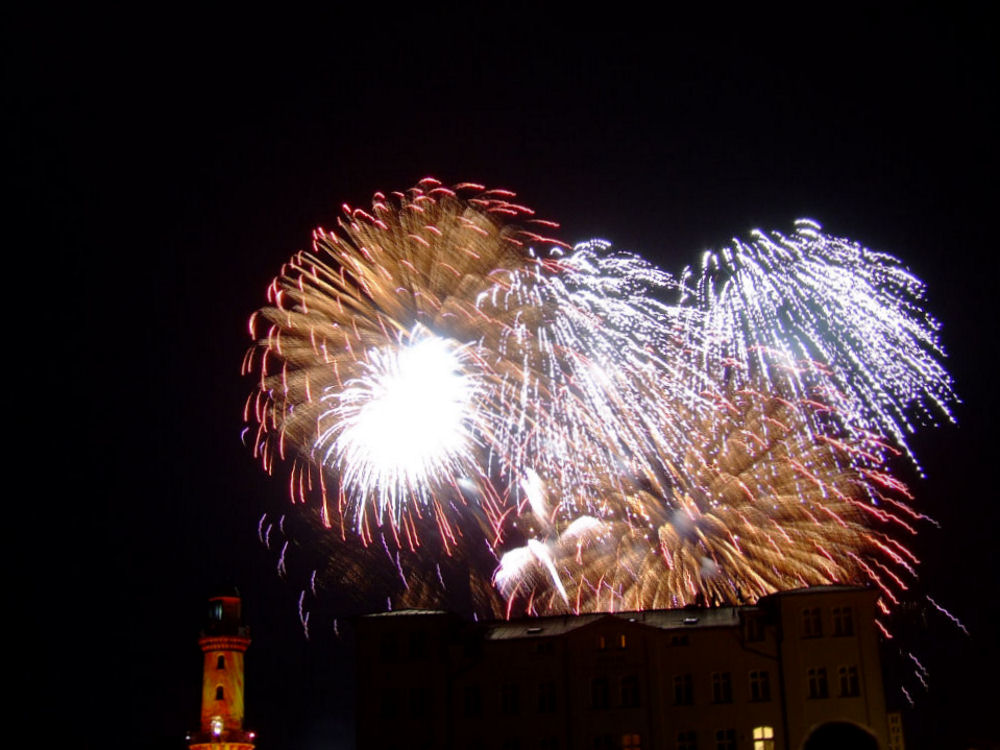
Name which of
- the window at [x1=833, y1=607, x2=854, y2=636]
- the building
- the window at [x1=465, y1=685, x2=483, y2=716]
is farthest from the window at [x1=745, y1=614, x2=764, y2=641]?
the window at [x1=465, y1=685, x2=483, y2=716]

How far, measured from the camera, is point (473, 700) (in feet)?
169

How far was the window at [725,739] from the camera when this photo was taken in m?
48.6

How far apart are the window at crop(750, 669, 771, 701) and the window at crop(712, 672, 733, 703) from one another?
85 centimetres

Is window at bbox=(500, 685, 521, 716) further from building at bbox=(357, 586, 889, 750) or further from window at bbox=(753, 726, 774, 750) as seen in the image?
window at bbox=(753, 726, 774, 750)

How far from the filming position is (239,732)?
8831 centimetres

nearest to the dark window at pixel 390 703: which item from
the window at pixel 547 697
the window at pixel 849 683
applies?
the window at pixel 547 697

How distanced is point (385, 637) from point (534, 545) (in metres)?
7.94

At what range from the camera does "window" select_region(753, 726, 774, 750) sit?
48406 mm

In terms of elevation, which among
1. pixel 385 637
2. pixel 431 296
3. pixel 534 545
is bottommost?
pixel 385 637

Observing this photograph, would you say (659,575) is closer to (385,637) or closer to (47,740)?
(385,637)

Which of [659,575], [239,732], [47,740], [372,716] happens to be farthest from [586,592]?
[47,740]

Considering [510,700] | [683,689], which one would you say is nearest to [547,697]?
[510,700]

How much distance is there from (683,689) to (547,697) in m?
5.49

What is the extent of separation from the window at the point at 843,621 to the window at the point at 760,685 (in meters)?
3.20
